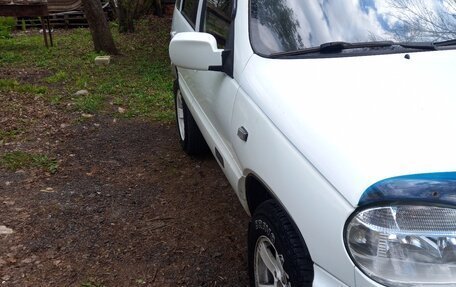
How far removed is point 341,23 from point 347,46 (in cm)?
20

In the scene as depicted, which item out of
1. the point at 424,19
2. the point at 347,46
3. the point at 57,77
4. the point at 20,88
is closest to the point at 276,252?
the point at 347,46

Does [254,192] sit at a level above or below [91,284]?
above

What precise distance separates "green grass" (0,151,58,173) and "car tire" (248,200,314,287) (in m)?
2.70

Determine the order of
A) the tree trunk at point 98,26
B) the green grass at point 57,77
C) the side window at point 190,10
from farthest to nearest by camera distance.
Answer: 1. the tree trunk at point 98,26
2. the green grass at point 57,77
3. the side window at point 190,10

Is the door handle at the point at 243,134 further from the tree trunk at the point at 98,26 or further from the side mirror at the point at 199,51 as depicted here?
the tree trunk at the point at 98,26

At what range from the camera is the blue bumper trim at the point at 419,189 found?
1.68 m

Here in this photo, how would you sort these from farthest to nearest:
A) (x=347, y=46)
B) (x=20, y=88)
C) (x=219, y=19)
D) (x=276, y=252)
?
1. (x=20, y=88)
2. (x=219, y=19)
3. (x=347, y=46)
4. (x=276, y=252)

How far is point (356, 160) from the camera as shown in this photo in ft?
5.96

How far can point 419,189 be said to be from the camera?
169cm

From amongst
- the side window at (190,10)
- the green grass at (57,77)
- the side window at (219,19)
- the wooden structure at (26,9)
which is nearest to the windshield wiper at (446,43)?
the side window at (219,19)

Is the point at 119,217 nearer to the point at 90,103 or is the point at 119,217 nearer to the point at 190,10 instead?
the point at 190,10

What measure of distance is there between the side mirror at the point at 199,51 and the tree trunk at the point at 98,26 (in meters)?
6.72

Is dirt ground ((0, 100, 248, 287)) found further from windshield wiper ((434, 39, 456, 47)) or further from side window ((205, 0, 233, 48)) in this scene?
windshield wiper ((434, 39, 456, 47))

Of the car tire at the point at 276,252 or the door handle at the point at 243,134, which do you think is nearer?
the car tire at the point at 276,252
